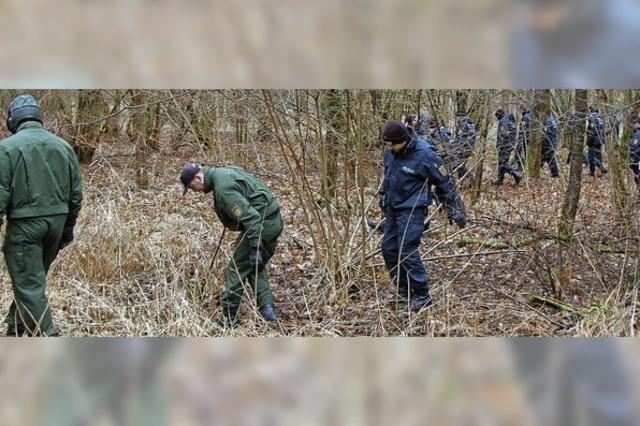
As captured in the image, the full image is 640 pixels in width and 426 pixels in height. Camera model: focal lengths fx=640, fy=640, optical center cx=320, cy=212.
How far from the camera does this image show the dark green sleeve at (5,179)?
406 centimetres

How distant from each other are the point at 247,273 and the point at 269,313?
360mm

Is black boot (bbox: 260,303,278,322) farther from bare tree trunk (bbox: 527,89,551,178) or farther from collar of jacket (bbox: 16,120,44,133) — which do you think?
bare tree trunk (bbox: 527,89,551,178)

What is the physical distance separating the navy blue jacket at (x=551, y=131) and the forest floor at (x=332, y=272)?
0.43 m

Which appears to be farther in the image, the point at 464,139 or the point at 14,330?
the point at 464,139

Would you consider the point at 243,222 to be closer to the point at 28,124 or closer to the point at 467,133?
the point at 28,124

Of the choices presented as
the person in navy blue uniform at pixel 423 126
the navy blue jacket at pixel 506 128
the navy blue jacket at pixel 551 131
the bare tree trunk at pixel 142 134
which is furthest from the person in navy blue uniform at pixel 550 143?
the bare tree trunk at pixel 142 134

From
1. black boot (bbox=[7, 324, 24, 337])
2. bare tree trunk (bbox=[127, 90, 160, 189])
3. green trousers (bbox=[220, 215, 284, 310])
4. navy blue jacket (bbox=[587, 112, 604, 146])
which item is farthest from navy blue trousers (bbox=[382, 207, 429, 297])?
bare tree trunk (bbox=[127, 90, 160, 189])

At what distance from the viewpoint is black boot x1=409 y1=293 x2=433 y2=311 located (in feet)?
16.2

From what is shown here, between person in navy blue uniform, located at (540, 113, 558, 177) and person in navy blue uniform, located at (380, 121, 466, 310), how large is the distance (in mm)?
1671

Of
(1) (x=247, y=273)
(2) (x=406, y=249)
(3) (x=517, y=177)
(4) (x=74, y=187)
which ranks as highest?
(4) (x=74, y=187)

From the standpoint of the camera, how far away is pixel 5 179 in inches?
161

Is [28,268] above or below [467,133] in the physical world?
below

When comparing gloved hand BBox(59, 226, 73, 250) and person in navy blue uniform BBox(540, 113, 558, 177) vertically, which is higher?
person in navy blue uniform BBox(540, 113, 558, 177)

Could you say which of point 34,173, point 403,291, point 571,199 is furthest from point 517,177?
point 34,173
